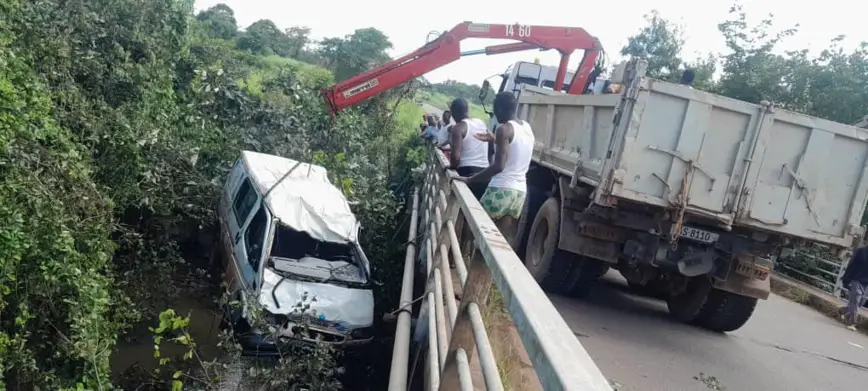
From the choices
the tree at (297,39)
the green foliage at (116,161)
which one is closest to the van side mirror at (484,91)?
the green foliage at (116,161)

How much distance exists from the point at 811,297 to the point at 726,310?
6.18 m

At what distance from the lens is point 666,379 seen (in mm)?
5605

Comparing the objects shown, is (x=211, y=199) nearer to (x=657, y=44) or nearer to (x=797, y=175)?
(x=797, y=175)

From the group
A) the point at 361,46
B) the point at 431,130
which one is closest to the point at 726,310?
the point at 431,130

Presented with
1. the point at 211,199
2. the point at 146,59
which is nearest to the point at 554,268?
the point at 211,199

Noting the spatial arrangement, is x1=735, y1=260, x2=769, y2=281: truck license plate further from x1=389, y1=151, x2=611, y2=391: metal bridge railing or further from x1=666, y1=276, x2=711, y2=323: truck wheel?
x1=389, y1=151, x2=611, y2=391: metal bridge railing

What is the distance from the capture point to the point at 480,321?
7.84 feet

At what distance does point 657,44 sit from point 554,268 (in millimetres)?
21288

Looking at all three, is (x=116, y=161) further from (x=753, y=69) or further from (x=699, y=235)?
(x=753, y=69)

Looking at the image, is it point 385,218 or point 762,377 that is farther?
point 385,218

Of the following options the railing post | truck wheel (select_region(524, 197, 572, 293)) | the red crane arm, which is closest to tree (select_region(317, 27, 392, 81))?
the red crane arm

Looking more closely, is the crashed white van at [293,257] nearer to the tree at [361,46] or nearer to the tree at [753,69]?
the tree at [753,69]

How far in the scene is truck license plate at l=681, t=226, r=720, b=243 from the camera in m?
6.43

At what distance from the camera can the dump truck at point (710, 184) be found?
614 centimetres
